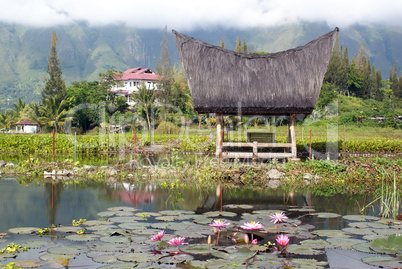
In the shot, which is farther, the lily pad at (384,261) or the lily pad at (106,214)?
the lily pad at (106,214)

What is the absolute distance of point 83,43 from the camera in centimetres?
17300

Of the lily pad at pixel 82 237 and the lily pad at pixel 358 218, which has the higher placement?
the lily pad at pixel 82 237

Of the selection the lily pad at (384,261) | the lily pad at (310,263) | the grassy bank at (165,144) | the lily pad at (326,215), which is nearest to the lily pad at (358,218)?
the lily pad at (326,215)

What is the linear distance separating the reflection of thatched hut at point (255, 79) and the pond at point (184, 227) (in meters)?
4.31

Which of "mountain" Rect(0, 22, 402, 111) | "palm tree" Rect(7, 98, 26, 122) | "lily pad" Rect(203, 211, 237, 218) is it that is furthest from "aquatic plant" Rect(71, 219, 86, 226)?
"mountain" Rect(0, 22, 402, 111)

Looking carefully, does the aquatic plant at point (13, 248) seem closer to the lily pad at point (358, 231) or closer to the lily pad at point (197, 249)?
the lily pad at point (197, 249)

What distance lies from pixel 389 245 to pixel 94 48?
174 metres

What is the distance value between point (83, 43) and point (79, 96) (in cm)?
13850

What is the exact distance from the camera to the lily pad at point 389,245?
4574 mm

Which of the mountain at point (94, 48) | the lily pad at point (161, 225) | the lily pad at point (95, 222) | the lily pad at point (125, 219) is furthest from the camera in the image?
the mountain at point (94, 48)

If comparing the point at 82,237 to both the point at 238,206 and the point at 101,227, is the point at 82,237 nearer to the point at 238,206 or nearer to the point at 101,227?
the point at 101,227

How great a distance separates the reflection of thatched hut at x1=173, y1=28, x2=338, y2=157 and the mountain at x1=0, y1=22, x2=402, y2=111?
111 m

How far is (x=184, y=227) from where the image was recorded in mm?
5746

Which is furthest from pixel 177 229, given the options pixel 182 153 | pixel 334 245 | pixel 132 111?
pixel 132 111
